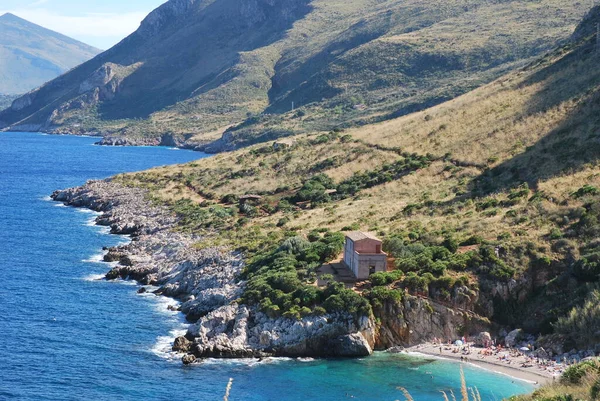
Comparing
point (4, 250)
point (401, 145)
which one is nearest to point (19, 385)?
point (4, 250)

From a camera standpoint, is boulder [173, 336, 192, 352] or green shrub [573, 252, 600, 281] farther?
green shrub [573, 252, 600, 281]

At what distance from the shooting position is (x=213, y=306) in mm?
61062

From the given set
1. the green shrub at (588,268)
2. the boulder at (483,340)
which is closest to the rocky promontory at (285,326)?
the boulder at (483,340)

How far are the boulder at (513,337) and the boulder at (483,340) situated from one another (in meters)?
1.12

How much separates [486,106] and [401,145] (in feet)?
43.7

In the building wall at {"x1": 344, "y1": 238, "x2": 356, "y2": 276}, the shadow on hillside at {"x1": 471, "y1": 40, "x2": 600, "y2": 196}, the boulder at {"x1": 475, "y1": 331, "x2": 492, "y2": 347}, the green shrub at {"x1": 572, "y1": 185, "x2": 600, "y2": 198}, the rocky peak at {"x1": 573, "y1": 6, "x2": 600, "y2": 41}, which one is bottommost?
the boulder at {"x1": 475, "y1": 331, "x2": 492, "y2": 347}

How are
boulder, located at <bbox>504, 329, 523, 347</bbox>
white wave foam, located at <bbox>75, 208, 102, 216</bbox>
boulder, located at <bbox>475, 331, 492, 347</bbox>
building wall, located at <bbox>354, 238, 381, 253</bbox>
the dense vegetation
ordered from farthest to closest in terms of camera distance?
white wave foam, located at <bbox>75, 208, 102, 216</bbox> < building wall, located at <bbox>354, 238, 381, 253</bbox> < the dense vegetation < boulder, located at <bbox>475, 331, 492, 347</bbox> < boulder, located at <bbox>504, 329, 523, 347</bbox>

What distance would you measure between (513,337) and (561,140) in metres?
36.4

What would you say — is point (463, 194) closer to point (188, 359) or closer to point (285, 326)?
point (285, 326)

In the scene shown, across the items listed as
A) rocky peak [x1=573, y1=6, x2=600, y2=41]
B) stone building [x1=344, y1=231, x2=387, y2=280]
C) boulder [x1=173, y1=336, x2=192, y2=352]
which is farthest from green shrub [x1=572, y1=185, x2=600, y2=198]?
rocky peak [x1=573, y1=6, x2=600, y2=41]

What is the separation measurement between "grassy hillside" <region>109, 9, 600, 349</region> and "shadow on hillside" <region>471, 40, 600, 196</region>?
0.72 ft

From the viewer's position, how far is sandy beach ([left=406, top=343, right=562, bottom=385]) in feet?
153

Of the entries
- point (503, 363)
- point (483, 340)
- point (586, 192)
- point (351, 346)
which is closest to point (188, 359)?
point (351, 346)

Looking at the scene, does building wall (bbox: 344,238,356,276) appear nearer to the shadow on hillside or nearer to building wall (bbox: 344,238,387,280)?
building wall (bbox: 344,238,387,280)
